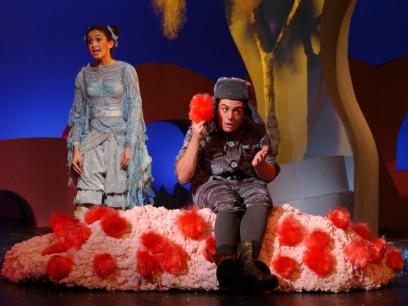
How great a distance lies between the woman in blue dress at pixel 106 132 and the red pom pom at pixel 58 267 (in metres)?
1.38

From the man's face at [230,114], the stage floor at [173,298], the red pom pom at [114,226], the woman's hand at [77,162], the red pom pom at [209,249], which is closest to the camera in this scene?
the stage floor at [173,298]

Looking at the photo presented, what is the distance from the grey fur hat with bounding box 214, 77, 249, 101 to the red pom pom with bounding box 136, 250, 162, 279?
2.56ft

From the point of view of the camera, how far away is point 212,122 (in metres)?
3.27

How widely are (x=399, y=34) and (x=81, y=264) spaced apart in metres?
5.89

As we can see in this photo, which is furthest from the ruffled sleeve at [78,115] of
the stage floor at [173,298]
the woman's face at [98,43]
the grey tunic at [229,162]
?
the stage floor at [173,298]

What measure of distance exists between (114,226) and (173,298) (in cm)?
46

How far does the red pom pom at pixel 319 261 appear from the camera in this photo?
9.85 feet

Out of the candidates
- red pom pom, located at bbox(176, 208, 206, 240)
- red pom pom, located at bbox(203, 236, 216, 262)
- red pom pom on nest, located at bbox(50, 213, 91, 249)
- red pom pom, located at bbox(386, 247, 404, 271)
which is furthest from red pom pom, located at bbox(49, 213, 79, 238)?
red pom pom, located at bbox(386, 247, 404, 271)

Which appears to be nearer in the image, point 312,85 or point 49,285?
point 49,285

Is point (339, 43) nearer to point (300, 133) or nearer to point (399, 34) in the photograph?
point (300, 133)

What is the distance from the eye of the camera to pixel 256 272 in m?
2.81

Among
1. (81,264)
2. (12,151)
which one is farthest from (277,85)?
(81,264)

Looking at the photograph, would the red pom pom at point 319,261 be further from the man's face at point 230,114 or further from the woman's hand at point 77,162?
the woman's hand at point 77,162

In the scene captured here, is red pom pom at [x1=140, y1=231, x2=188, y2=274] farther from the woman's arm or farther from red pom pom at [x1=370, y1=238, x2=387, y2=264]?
the woman's arm
